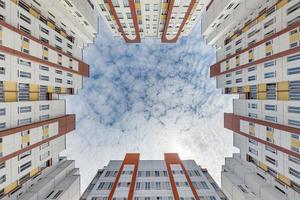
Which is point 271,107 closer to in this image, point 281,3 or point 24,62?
point 281,3

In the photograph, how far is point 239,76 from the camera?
112 ft

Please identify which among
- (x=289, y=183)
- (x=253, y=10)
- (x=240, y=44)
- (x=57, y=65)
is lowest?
(x=289, y=183)

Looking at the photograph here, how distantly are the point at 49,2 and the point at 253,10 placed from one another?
39.4 m

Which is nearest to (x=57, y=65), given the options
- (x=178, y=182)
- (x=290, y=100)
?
(x=178, y=182)

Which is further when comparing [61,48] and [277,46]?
[61,48]

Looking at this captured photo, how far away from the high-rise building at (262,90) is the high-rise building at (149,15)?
7551mm

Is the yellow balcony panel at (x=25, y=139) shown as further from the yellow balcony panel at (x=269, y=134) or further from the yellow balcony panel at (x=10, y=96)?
the yellow balcony panel at (x=269, y=134)

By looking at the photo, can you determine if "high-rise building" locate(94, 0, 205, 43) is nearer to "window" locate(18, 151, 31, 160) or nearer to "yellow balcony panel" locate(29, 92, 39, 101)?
"yellow balcony panel" locate(29, 92, 39, 101)

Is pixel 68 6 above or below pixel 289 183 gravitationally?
above

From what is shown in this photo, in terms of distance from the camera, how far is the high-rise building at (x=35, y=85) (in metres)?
21.6

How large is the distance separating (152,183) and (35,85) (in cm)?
3184

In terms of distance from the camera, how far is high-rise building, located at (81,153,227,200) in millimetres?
34344

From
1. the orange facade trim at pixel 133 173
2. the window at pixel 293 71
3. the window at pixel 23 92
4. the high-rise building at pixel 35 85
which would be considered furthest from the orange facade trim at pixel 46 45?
the window at pixel 293 71

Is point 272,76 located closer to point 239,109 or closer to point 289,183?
point 239,109
